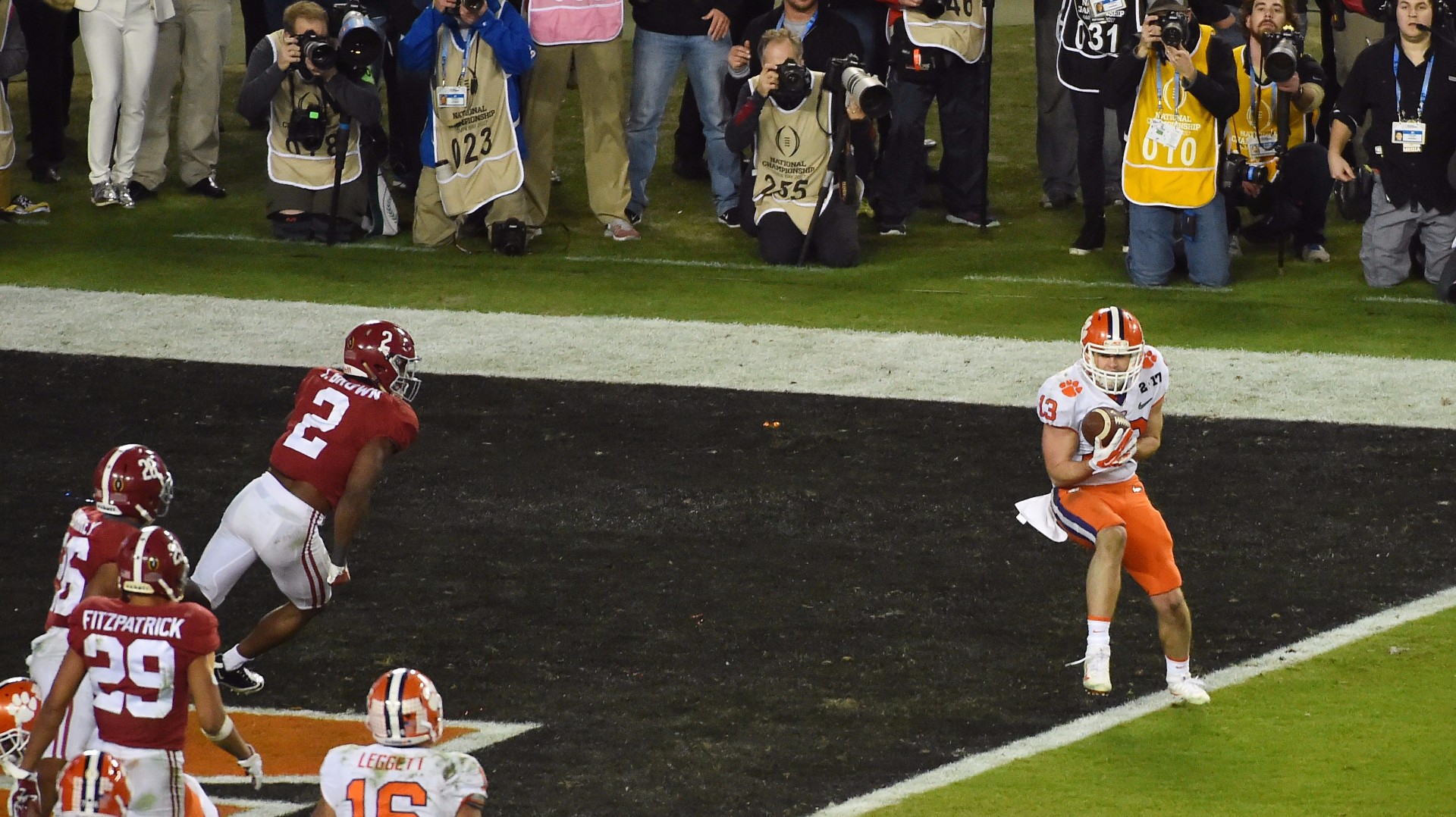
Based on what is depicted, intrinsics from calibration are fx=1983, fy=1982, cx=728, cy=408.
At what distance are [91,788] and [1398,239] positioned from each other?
9420 mm

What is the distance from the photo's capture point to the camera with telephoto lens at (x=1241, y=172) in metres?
12.0

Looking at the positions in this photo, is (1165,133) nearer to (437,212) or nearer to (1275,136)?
A: (1275,136)

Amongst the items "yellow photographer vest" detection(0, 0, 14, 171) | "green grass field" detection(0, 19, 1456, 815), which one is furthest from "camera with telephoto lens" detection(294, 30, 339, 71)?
"yellow photographer vest" detection(0, 0, 14, 171)

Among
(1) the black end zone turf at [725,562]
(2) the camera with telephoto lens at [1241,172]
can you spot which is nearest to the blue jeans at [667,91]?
(2) the camera with telephoto lens at [1241,172]

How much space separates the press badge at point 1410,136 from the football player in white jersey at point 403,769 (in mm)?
8769

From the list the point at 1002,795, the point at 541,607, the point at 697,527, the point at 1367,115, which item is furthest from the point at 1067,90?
the point at 1002,795

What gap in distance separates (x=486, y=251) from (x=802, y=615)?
6144 mm

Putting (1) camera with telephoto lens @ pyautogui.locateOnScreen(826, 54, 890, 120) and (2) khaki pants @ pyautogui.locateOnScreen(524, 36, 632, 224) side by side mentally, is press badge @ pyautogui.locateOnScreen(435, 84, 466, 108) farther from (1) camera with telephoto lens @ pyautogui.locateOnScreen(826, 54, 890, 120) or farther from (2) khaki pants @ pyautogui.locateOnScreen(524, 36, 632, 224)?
(1) camera with telephoto lens @ pyautogui.locateOnScreen(826, 54, 890, 120)

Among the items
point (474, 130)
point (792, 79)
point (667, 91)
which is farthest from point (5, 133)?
point (792, 79)

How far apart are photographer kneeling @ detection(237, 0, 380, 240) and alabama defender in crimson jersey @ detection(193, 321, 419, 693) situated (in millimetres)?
5726

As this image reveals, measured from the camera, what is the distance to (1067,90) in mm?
13508

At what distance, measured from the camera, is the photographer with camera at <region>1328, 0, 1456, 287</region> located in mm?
11742

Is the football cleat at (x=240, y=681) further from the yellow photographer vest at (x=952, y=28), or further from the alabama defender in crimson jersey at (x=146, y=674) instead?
the yellow photographer vest at (x=952, y=28)

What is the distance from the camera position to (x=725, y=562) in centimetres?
816
